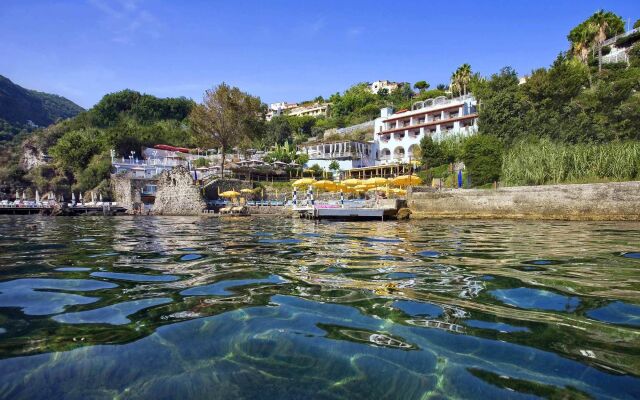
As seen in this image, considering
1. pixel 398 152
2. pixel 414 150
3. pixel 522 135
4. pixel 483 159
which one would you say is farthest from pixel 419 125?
pixel 483 159

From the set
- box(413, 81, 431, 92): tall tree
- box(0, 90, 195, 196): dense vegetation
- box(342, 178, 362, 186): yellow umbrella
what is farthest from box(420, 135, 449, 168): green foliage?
box(413, 81, 431, 92): tall tree

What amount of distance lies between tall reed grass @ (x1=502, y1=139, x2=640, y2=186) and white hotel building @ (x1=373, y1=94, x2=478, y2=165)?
2670cm

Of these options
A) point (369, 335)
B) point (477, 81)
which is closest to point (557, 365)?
point (369, 335)

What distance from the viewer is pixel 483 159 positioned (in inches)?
1201

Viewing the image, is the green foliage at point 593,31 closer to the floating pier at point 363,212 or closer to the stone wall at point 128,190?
the floating pier at point 363,212

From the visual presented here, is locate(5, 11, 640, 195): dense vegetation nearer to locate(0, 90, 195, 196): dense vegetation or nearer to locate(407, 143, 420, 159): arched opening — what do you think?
locate(0, 90, 195, 196): dense vegetation

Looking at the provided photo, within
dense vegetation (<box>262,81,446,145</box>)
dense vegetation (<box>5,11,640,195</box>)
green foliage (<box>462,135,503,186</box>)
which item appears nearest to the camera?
dense vegetation (<box>5,11,640,195</box>)

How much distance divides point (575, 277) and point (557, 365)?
2.80 meters

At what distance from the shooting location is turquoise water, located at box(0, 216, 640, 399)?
6.17 feet

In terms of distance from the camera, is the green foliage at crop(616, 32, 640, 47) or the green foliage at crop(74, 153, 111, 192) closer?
the green foliage at crop(74, 153, 111, 192)

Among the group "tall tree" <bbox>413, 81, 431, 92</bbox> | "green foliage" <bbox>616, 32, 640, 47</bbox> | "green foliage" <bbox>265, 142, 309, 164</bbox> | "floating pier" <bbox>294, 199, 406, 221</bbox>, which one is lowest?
"floating pier" <bbox>294, 199, 406, 221</bbox>

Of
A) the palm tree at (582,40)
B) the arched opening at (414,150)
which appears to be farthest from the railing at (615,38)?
the arched opening at (414,150)

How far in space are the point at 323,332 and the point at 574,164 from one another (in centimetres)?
2102

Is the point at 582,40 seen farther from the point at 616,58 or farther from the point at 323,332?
the point at 323,332
